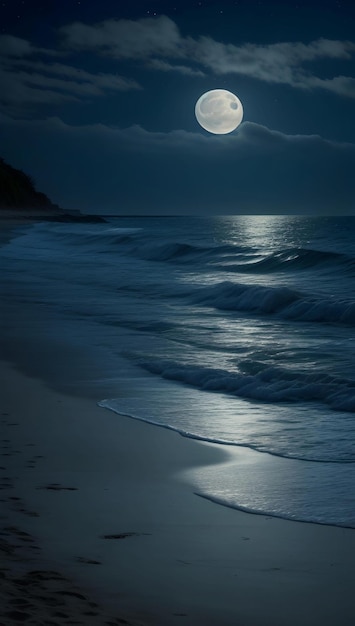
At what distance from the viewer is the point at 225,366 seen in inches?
348

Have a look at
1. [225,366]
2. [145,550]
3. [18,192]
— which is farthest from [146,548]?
[18,192]

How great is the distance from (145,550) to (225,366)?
5314mm

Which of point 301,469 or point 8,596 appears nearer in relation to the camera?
point 8,596

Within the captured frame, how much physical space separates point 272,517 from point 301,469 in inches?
38.4

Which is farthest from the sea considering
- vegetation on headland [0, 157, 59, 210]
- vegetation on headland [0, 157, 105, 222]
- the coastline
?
vegetation on headland [0, 157, 59, 210]

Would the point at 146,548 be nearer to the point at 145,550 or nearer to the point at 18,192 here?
the point at 145,550

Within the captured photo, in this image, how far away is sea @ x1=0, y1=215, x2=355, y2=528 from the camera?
4.82 meters

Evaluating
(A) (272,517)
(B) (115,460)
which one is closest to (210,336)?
(B) (115,460)

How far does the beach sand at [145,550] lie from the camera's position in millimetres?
2961

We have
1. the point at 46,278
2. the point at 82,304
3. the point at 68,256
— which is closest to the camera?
the point at 82,304

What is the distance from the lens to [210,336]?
11320 mm

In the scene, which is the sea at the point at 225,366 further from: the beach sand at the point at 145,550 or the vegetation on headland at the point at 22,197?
the vegetation on headland at the point at 22,197

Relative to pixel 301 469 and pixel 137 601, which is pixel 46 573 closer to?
pixel 137 601

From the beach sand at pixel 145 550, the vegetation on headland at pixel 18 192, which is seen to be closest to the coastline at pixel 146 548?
the beach sand at pixel 145 550
